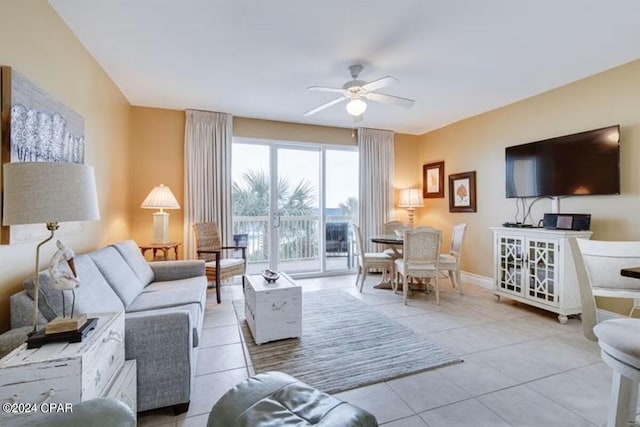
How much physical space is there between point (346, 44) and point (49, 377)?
285 centimetres

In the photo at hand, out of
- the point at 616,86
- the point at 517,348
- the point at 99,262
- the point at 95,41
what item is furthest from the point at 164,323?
the point at 616,86

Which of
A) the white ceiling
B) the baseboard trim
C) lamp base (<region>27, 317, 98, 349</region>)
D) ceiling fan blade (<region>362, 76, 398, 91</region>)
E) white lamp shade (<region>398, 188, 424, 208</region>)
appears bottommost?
the baseboard trim

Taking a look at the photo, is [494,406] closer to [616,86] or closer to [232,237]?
[616,86]

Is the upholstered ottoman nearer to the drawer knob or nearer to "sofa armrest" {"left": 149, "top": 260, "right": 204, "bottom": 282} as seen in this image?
the drawer knob

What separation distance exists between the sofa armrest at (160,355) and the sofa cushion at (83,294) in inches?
10.0

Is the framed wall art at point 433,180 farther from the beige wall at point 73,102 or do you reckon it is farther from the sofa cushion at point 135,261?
the beige wall at point 73,102

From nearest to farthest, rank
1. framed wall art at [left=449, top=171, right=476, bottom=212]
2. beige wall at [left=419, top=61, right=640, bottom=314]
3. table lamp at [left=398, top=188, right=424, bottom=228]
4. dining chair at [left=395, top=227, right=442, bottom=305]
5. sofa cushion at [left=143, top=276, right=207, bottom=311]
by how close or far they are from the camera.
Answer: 1. sofa cushion at [left=143, top=276, right=207, bottom=311]
2. beige wall at [left=419, top=61, right=640, bottom=314]
3. dining chair at [left=395, top=227, right=442, bottom=305]
4. framed wall art at [left=449, top=171, right=476, bottom=212]
5. table lamp at [left=398, top=188, right=424, bottom=228]

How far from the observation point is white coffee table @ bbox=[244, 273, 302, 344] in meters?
2.54

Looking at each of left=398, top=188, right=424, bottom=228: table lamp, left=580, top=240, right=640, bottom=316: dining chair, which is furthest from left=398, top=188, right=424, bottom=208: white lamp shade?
left=580, top=240, right=640, bottom=316: dining chair

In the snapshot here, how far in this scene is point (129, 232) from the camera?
13.4 feet

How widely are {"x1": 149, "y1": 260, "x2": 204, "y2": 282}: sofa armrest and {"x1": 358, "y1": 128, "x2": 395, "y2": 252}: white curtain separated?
2895 mm

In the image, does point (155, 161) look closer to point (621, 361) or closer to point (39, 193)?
point (39, 193)

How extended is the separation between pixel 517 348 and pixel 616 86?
2775 mm

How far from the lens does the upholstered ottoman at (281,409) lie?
1090 mm
